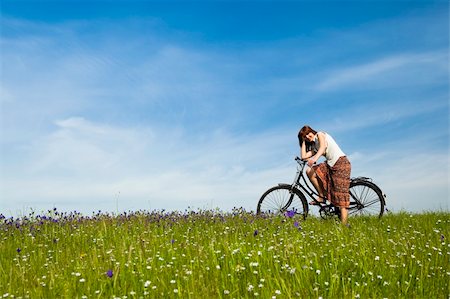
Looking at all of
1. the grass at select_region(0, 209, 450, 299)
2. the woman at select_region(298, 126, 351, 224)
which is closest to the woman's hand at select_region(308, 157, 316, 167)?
the woman at select_region(298, 126, 351, 224)

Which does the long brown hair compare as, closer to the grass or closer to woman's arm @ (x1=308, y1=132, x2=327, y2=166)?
woman's arm @ (x1=308, y1=132, x2=327, y2=166)

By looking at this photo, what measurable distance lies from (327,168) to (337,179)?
37 centimetres

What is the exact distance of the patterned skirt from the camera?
1120cm

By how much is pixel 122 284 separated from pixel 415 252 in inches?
177

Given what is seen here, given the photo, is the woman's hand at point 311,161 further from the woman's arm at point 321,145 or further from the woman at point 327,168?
the woman's arm at point 321,145

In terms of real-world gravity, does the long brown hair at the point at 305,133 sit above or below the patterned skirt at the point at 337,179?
above

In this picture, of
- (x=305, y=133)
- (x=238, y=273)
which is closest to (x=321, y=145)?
(x=305, y=133)

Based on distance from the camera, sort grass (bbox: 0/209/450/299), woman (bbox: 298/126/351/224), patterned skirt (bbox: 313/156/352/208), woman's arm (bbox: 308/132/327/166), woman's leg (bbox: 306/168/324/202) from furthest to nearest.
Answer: woman's leg (bbox: 306/168/324/202) → patterned skirt (bbox: 313/156/352/208) → woman (bbox: 298/126/351/224) → woman's arm (bbox: 308/132/327/166) → grass (bbox: 0/209/450/299)

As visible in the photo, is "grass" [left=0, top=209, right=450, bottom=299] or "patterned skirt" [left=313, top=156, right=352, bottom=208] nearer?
"grass" [left=0, top=209, right=450, bottom=299]

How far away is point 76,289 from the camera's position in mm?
5582

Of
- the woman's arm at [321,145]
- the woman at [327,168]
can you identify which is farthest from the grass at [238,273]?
the woman at [327,168]

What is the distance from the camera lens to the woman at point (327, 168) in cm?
1096

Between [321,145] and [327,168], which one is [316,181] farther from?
[321,145]

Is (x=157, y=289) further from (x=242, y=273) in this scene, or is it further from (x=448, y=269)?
(x=448, y=269)
